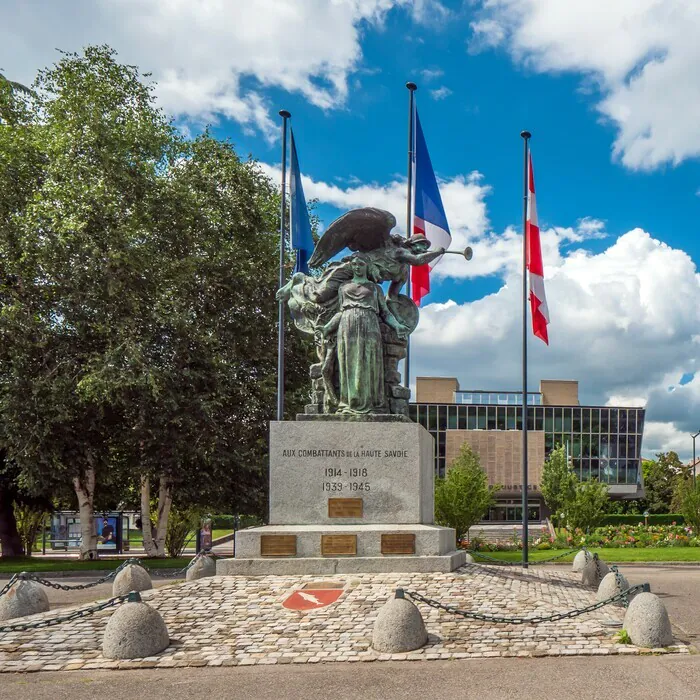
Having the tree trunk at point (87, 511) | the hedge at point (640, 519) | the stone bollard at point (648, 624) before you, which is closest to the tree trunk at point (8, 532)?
the tree trunk at point (87, 511)

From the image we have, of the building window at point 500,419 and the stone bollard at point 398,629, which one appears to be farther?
the building window at point 500,419

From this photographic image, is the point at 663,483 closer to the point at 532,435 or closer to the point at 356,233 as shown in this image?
the point at 532,435

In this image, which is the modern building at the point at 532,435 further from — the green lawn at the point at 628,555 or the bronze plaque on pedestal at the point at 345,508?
the bronze plaque on pedestal at the point at 345,508

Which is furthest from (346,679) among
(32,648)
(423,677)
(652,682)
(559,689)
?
(32,648)

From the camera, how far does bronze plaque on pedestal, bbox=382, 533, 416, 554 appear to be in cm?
1184

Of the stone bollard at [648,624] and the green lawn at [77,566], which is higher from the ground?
the stone bollard at [648,624]

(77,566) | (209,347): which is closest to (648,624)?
(209,347)

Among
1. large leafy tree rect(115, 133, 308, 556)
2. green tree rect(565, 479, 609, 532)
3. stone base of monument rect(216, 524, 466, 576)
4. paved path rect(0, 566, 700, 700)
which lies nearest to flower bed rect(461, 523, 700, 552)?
green tree rect(565, 479, 609, 532)

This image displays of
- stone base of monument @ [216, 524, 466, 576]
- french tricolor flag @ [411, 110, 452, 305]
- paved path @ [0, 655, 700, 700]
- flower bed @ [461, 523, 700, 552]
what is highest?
french tricolor flag @ [411, 110, 452, 305]

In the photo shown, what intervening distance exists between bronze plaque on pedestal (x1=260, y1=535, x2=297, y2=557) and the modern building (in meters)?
65.2

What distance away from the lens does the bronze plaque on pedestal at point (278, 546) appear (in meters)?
11.9

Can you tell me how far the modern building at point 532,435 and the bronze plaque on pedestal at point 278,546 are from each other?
6520 cm

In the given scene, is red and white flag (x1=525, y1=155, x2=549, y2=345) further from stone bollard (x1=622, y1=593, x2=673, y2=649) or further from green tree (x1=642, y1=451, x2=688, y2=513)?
green tree (x1=642, y1=451, x2=688, y2=513)

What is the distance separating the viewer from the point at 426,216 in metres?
19.7
